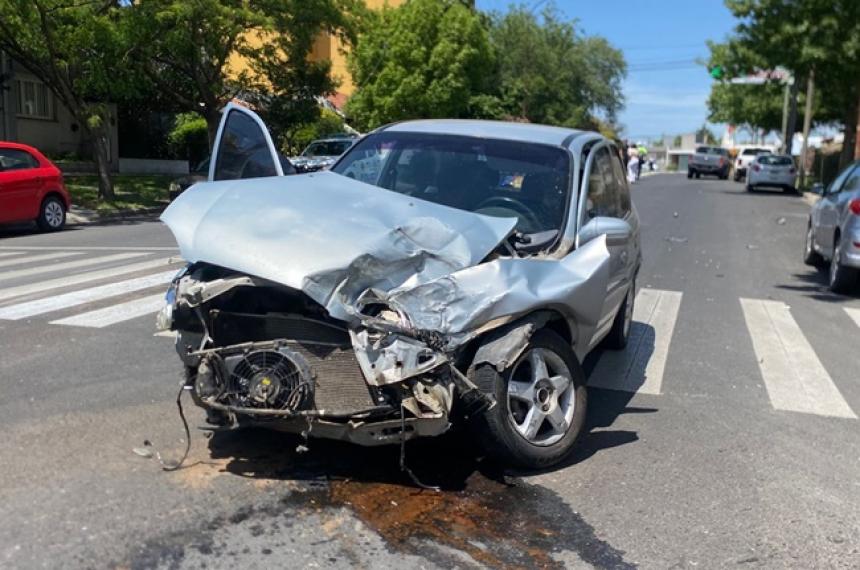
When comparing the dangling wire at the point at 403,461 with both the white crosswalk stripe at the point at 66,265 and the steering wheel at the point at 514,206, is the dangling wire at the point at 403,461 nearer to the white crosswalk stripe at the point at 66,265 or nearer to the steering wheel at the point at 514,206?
the steering wheel at the point at 514,206

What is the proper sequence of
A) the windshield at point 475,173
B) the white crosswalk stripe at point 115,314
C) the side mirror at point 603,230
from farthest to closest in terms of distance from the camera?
the white crosswalk stripe at point 115,314 → the windshield at point 475,173 → the side mirror at point 603,230

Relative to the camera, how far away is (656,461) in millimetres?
4941

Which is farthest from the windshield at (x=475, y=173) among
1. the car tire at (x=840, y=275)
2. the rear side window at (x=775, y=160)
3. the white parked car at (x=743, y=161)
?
the white parked car at (x=743, y=161)

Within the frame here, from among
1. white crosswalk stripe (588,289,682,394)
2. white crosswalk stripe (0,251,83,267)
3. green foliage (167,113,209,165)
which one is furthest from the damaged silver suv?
green foliage (167,113,209,165)

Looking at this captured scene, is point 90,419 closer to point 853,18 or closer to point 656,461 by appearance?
point 656,461

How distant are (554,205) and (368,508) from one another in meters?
2.41

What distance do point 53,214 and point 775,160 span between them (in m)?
28.2

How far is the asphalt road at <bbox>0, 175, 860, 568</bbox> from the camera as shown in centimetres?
377

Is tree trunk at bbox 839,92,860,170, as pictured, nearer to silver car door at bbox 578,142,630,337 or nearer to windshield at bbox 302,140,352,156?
windshield at bbox 302,140,352,156

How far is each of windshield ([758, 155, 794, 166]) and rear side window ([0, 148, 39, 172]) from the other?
28015 millimetres

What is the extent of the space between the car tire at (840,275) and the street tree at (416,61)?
25.0 meters

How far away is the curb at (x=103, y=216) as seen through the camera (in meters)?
18.9

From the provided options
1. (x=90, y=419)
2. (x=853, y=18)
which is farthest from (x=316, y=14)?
(x=90, y=419)

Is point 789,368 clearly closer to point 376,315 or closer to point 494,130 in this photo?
point 494,130
